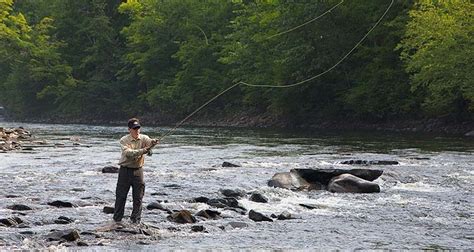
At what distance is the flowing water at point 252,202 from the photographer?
11.7m

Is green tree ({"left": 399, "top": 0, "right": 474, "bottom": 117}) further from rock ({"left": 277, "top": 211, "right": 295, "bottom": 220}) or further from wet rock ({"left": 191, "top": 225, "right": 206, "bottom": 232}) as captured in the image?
wet rock ({"left": 191, "top": 225, "right": 206, "bottom": 232})

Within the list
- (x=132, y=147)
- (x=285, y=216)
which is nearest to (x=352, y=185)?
(x=285, y=216)

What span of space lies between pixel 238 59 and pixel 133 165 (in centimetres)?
4194

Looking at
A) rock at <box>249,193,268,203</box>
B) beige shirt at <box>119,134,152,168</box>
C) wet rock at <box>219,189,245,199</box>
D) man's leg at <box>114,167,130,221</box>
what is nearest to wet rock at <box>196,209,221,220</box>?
man's leg at <box>114,167,130,221</box>

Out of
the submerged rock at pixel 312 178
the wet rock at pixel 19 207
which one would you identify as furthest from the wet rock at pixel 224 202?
the wet rock at pixel 19 207

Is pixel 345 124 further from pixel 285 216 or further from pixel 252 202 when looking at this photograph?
pixel 285 216

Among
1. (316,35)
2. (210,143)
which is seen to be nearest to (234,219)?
(210,143)

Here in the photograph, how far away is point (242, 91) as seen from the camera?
56500 millimetres

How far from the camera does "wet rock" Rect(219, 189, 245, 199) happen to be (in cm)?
1644

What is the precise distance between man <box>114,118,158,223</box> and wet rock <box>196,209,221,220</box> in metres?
1.46

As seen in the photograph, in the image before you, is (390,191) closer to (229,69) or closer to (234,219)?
(234,219)

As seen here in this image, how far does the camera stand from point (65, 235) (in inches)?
442

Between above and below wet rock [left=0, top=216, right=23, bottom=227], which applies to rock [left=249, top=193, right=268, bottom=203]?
above

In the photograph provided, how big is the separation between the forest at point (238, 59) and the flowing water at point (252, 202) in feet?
37.8
